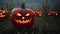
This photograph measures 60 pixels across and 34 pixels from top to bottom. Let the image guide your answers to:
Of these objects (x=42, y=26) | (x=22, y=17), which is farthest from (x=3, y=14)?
(x=42, y=26)

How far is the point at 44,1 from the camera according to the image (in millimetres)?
1495

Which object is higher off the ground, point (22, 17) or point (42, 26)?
point (22, 17)

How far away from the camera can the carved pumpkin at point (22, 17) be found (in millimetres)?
1423

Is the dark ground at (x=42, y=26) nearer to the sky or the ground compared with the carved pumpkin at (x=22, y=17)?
nearer to the ground

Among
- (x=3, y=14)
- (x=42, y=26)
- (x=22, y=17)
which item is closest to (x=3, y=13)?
(x=3, y=14)

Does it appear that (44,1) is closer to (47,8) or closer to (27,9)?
(47,8)

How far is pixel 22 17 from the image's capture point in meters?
1.42

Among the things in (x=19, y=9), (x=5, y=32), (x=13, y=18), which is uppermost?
(x=19, y=9)

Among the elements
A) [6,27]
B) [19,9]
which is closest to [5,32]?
[6,27]

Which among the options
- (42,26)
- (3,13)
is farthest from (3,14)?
(42,26)

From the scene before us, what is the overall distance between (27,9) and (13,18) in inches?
7.5

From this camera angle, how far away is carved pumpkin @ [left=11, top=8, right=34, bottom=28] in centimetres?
142

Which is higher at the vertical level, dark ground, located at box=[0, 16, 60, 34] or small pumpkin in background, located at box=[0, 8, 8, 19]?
small pumpkin in background, located at box=[0, 8, 8, 19]

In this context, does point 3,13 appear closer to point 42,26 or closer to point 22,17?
point 22,17
